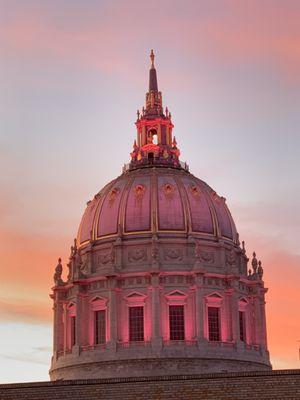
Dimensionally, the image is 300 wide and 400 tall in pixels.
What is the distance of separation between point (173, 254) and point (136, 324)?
9.66m

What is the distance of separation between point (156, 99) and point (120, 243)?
25116 millimetres

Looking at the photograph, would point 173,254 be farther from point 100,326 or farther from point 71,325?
point 71,325

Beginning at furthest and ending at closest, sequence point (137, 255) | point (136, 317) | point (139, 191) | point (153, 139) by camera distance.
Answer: point (153, 139)
point (139, 191)
point (137, 255)
point (136, 317)

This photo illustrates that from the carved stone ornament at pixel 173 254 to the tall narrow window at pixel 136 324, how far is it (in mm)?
7088

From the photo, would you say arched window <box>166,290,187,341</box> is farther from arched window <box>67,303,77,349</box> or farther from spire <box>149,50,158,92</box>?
spire <box>149,50,158,92</box>

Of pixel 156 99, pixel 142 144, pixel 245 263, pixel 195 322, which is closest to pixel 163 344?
pixel 195 322

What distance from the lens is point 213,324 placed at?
98.1 m

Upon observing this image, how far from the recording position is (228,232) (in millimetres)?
106438

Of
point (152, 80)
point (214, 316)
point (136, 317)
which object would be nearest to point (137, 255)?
point (136, 317)

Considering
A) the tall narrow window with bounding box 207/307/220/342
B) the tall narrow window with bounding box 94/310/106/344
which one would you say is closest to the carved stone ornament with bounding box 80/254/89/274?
the tall narrow window with bounding box 94/310/106/344

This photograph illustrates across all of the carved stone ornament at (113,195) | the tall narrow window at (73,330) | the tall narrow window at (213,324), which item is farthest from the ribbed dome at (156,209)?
the tall narrow window at (73,330)

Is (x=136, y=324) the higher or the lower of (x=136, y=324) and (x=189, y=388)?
the higher

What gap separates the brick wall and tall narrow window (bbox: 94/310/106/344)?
39979 millimetres

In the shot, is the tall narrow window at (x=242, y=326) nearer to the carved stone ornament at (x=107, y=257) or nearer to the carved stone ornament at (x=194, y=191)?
the carved stone ornament at (x=194, y=191)
